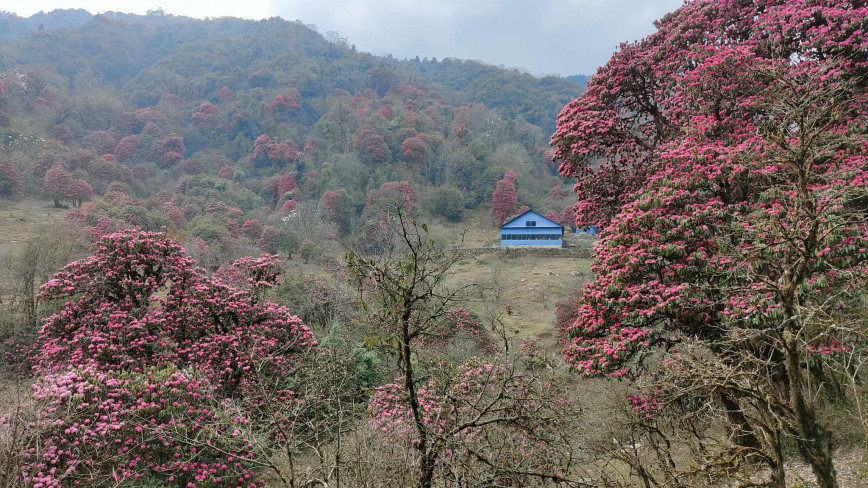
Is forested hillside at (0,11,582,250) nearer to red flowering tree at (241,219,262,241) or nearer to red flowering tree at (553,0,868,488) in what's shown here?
red flowering tree at (241,219,262,241)

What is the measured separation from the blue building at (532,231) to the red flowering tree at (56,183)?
95.2 ft

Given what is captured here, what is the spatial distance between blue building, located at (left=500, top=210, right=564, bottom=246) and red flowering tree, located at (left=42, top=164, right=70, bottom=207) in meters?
29.0

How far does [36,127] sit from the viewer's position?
127ft

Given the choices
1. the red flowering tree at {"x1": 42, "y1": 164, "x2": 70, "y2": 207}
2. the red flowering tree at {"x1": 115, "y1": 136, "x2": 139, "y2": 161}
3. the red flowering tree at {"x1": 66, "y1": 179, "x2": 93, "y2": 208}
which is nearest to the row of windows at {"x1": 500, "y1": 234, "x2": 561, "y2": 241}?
the red flowering tree at {"x1": 66, "y1": 179, "x2": 93, "y2": 208}

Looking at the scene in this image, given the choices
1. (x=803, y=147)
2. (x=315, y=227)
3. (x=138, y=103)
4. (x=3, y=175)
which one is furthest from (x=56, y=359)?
(x=138, y=103)

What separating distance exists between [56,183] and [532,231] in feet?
104

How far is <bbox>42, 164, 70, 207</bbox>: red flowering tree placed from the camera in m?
28.0

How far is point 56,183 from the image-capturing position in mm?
28141

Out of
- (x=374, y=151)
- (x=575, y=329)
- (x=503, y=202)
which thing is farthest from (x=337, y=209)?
(x=575, y=329)

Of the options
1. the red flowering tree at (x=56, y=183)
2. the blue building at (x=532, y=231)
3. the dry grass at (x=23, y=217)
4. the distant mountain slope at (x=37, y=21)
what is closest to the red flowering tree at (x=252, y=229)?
the dry grass at (x=23, y=217)

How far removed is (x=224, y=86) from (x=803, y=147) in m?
66.0

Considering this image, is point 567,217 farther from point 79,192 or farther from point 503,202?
point 79,192

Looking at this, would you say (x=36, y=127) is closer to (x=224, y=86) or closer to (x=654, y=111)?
(x=224, y=86)

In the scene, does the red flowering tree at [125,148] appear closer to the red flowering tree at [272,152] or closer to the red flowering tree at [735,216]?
the red flowering tree at [272,152]
